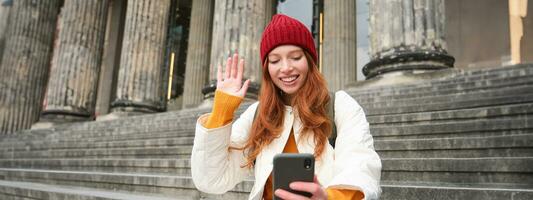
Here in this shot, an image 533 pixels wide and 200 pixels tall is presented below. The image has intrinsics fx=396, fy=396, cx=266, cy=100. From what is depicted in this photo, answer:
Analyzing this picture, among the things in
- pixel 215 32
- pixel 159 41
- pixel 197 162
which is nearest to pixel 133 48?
pixel 159 41

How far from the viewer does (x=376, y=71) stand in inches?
252

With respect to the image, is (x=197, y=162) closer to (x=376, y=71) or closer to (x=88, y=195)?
(x=88, y=195)

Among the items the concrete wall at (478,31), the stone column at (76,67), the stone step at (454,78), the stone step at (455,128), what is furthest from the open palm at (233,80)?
the stone column at (76,67)

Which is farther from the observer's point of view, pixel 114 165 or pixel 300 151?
pixel 114 165

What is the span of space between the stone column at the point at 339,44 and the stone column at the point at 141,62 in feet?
16.3

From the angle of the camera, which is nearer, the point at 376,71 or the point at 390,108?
the point at 390,108

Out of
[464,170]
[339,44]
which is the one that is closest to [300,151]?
[464,170]

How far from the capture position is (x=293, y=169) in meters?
0.99

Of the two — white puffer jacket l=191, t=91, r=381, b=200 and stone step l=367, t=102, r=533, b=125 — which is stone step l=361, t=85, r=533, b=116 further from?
white puffer jacket l=191, t=91, r=381, b=200

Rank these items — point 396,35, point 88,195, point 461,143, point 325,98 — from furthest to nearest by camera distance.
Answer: point 396,35 < point 88,195 < point 461,143 < point 325,98

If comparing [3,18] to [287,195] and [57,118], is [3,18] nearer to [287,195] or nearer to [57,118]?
[57,118]

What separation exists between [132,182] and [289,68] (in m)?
3.75

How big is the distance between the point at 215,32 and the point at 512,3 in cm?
840

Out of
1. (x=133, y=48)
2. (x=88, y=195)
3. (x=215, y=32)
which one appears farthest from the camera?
(x=133, y=48)
